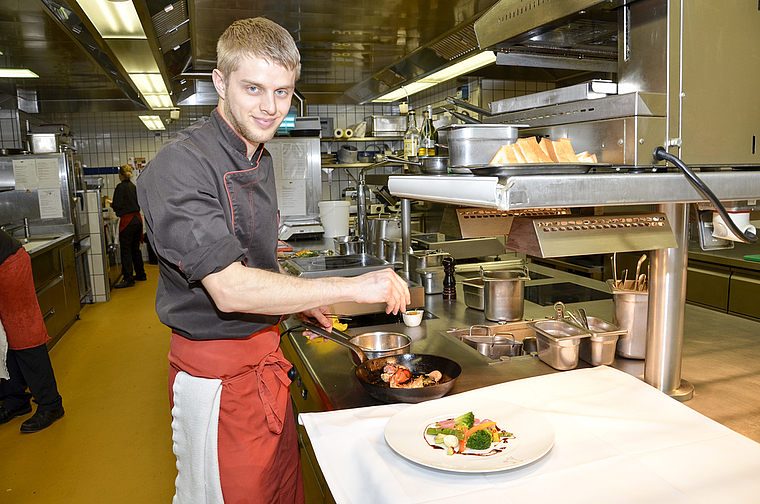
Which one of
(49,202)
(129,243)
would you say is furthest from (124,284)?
(49,202)

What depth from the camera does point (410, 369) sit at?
160cm

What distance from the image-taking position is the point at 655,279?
139 centimetres

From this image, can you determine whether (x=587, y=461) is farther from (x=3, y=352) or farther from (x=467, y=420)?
(x=3, y=352)

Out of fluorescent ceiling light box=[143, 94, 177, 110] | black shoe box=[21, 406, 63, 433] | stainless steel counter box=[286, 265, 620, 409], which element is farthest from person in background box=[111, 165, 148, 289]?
stainless steel counter box=[286, 265, 620, 409]

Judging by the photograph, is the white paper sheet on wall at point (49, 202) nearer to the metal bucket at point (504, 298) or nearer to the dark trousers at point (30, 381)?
the dark trousers at point (30, 381)

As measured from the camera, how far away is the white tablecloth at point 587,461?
99 centimetres

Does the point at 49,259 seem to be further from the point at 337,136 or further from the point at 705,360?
the point at 705,360

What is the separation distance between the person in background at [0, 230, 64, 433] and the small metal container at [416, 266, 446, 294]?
245 cm

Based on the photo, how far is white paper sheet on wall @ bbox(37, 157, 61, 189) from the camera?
19.6 feet

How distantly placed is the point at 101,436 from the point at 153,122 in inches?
281

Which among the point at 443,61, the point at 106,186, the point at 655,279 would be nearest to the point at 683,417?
the point at 655,279

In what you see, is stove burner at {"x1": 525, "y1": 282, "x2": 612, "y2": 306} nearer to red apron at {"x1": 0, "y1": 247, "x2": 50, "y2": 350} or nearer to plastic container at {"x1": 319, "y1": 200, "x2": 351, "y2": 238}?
plastic container at {"x1": 319, "y1": 200, "x2": 351, "y2": 238}

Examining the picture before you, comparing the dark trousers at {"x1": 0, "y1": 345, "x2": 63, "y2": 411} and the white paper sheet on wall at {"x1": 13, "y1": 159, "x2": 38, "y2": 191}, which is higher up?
the white paper sheet on wall at {"x1": 13, "y1": 159, "x2": 38, "y2": 191}

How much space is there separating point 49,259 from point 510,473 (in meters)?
5.19
